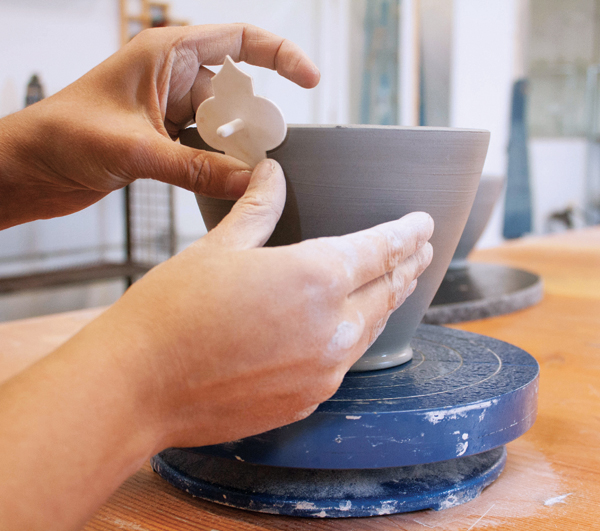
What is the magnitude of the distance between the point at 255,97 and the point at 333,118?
356cm

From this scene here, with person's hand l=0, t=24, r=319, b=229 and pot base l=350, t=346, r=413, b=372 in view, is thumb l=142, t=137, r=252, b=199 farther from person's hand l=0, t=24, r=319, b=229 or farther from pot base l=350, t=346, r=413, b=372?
pot base l=350, t=346, r=413, b=372

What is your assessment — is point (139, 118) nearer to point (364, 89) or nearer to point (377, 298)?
point (377, 298)

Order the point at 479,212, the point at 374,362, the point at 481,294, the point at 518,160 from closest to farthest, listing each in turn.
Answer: the point at 374,362, the point at 481,294, the point at 479,212, the point at 518,160

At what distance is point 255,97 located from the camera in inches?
19.1

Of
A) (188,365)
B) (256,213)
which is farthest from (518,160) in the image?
(188,365)

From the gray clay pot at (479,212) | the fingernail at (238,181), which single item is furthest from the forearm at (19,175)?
the gray clay pot at (479,212)

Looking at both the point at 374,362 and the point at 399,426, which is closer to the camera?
the point at 399,426

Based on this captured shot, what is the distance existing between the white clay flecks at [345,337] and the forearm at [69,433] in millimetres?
133

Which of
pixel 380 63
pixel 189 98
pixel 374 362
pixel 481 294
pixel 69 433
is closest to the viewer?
pixel 69 433

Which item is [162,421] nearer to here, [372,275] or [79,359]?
[79,359]

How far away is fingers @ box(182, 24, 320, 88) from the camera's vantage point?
0.66 m

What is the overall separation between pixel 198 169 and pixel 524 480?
410 millimetres

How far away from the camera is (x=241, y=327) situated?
38 centimetres

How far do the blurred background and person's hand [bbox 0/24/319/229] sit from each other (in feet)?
5.67
